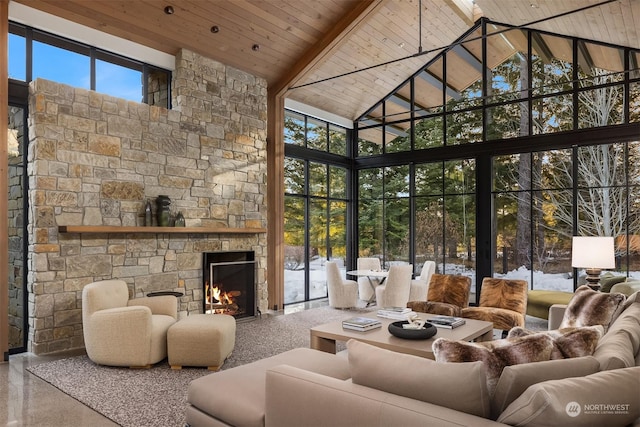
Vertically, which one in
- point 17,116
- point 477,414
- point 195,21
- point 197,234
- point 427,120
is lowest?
point 477,414

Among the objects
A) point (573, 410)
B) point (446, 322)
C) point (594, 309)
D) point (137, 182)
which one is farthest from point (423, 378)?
point (137, 182)

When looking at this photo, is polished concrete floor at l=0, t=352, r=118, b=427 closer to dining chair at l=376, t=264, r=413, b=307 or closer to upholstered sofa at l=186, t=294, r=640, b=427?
upholstered sofa at l=186, t=294, r=640, b=427

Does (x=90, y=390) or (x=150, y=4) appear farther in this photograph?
(x=150, y=4)

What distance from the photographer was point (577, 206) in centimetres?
716

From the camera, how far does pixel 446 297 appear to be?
5.68 metres

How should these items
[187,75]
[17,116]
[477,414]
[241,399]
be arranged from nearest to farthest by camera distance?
[477,414] < [241,399] < [17,116] < [187,75]

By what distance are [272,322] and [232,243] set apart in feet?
4.45

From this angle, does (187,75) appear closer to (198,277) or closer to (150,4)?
(150,4)

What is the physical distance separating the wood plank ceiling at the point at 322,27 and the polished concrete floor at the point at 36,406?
13.1ft

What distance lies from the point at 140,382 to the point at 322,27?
5.51m

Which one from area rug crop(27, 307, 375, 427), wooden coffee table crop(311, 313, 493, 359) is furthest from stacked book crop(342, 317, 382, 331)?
area rug crop(27, 307, 375, 427)

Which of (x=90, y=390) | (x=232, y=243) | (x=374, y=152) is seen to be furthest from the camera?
(x=374, y=152)

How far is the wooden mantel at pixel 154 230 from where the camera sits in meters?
4.92

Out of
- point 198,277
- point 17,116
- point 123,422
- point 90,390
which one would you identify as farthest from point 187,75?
point 123,422
